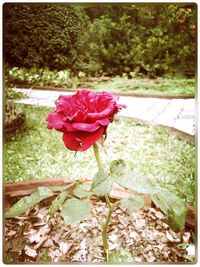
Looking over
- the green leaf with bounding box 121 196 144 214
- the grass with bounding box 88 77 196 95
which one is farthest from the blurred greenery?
the green leaf with bounding box 121 196 144 214

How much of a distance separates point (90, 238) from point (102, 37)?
574mm

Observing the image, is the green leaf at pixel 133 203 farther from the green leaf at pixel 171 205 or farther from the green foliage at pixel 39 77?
the green foliage at pixel 39 77

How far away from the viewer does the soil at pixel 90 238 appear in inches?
40.9

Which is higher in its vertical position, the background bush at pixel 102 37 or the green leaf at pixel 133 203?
→ the background bush at pixel 102 37

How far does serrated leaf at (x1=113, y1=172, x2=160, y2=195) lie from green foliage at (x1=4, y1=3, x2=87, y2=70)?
43cm

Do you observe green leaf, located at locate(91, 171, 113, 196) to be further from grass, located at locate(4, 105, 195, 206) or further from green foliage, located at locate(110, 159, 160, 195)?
grass, located at locate(4, 105, 195, 206)

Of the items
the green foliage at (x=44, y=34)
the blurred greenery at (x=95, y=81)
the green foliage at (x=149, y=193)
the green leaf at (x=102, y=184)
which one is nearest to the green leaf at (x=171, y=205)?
the green foliage at (x=149, y=193)

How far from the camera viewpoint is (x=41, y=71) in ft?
3.75

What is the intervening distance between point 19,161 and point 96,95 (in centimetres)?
36

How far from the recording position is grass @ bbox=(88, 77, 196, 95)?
111cm

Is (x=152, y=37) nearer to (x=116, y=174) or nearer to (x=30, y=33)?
Result: (x=30, y=33)

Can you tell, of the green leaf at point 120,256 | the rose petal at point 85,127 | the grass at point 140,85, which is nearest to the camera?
the rose petal at point 85,127

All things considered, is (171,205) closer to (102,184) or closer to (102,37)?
(102,184)

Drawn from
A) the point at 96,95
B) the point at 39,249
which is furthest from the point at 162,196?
the point at 39,249
